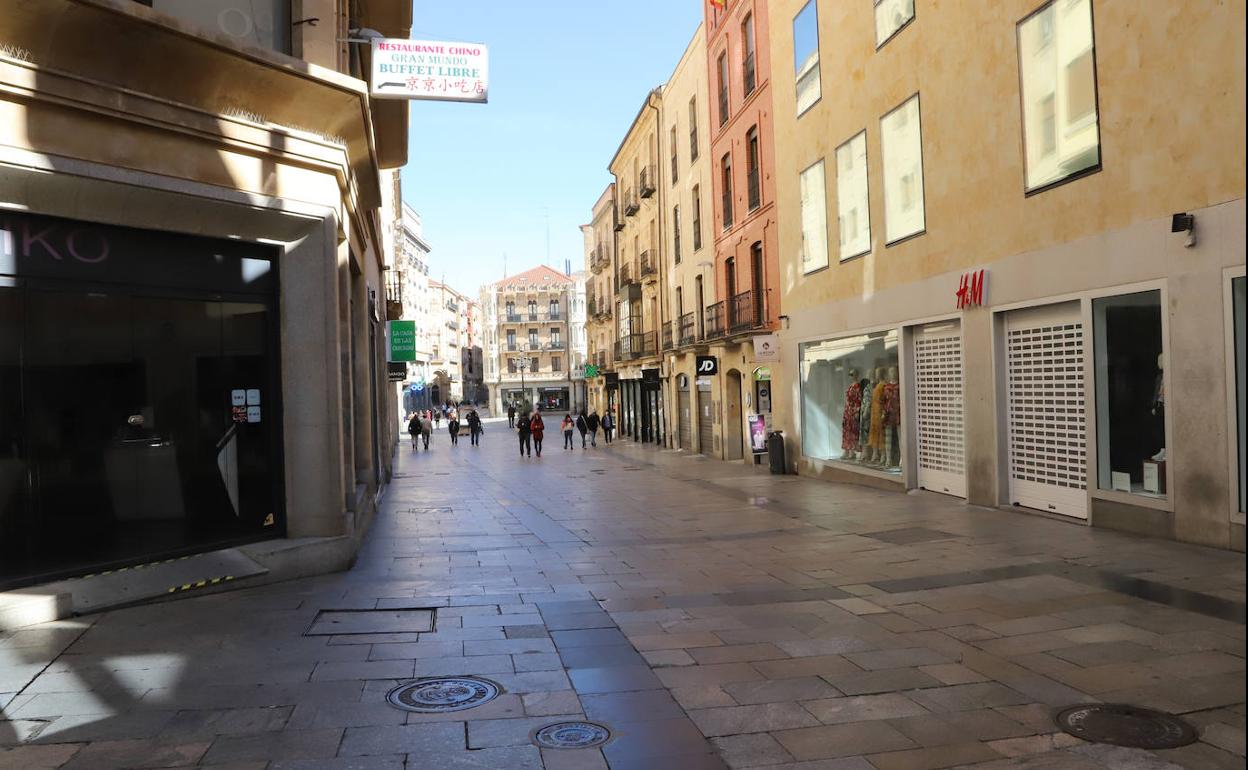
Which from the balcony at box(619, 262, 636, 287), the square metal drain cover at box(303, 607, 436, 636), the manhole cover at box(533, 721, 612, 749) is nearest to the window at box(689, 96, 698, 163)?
the balcony at box(619, 262, 636, 287)

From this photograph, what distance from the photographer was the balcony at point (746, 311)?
79.6 feet

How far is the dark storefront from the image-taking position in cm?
725

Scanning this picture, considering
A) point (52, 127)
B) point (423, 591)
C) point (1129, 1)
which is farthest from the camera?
point (1129, 1)

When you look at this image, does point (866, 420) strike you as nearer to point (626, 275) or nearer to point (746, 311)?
point (746, 311)

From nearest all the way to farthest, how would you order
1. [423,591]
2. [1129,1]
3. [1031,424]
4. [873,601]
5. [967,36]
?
[873,601]
[423,591]
[1129,1]
[1031,424]
[967,36]

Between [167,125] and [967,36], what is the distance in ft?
34.8

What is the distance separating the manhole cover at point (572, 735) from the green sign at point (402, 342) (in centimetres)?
2184

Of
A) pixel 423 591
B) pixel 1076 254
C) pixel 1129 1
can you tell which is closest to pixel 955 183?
pixel 1076 254

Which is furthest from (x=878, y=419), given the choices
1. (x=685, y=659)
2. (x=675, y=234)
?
(x=675, y=234)

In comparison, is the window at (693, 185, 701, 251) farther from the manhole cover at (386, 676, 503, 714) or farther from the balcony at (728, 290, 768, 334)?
the manhole cover at (386, 676, 503, 714)

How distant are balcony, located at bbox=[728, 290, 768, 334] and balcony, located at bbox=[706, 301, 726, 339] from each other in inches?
29.4

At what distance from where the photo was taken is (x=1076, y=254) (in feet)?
36.3

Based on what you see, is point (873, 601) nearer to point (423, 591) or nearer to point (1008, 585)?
point (1008, 585)

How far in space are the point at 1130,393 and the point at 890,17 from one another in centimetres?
816
